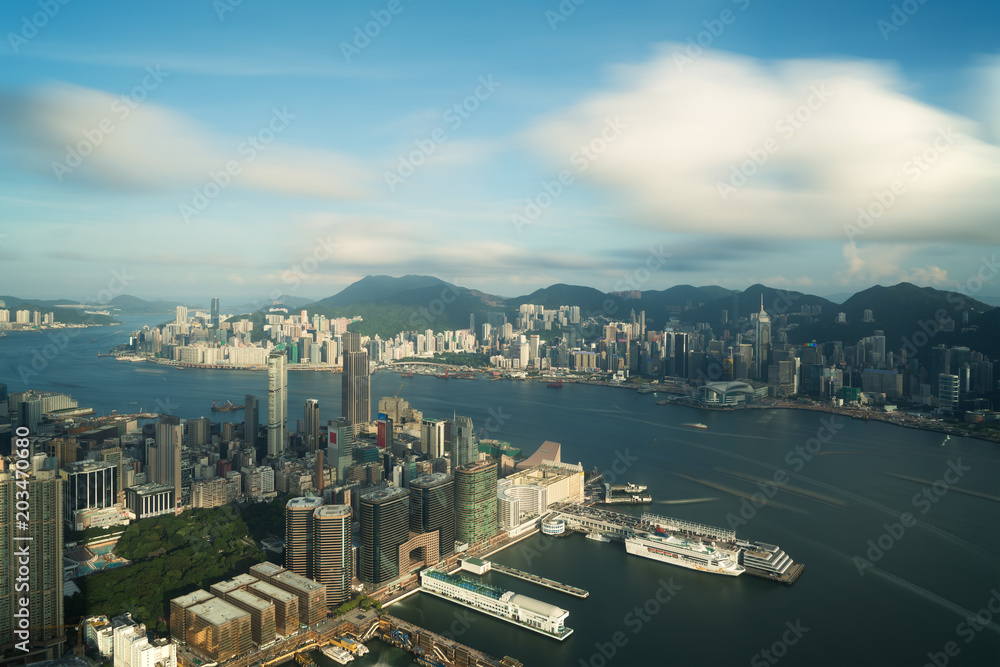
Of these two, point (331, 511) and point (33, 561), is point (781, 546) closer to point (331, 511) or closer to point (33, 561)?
point (331, 511)

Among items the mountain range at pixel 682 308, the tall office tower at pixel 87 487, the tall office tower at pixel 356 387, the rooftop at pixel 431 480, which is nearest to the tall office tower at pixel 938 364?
the mountain range at pixel 682 308

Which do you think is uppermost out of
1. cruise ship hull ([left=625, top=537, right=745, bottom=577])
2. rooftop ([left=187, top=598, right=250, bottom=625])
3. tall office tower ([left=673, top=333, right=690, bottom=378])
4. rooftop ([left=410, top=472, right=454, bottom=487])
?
tall office tower ([left=673, top=333, right=690, bottom=378])

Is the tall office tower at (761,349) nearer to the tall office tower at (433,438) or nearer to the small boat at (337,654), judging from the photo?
the tall office tower at (433,438)

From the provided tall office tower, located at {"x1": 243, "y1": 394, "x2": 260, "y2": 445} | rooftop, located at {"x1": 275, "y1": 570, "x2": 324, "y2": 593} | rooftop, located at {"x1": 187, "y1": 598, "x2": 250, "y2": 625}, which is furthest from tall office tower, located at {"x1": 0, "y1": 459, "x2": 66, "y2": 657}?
tall office tower, located at {"x1": 243, "y1": 394, "x2": 260, "y2": 445}

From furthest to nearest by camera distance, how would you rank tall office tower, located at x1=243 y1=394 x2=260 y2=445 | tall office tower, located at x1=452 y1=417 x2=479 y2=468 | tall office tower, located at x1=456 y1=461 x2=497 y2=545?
tall office tower, located at x1=243 y1=394 x2=260 y2=445, tall office tower, located at x1=452 y1=417 x2=479 y2=468, tall office tower, located at x1=456 y1=461 x2=497 y2=545

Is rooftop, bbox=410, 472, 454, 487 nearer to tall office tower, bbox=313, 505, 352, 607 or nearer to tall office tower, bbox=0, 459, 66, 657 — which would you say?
tall office tower, bbox=313, 505, 352, 607

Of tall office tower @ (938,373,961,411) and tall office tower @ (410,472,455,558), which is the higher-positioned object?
tall office tower @ (938,373,961,411)
